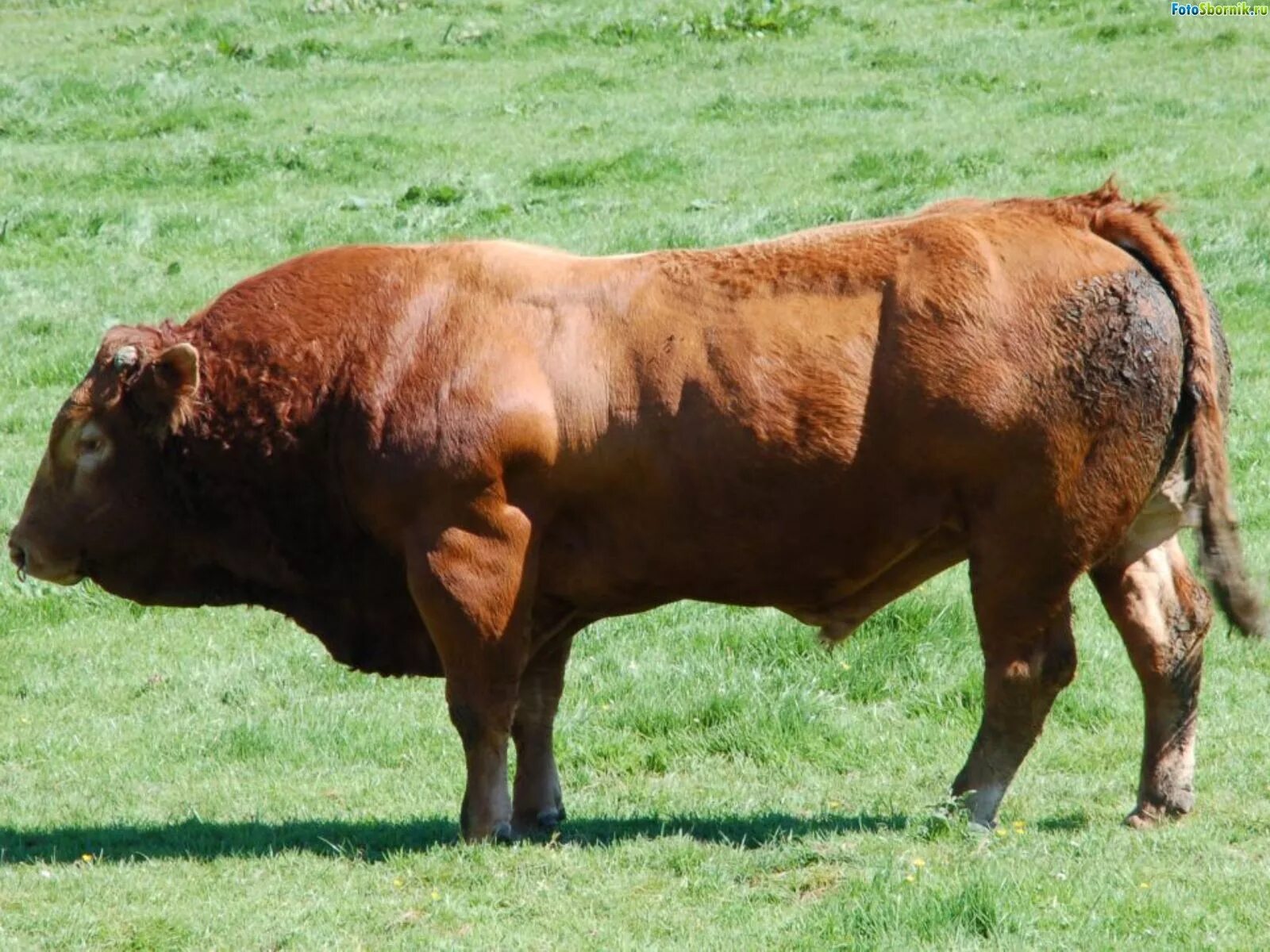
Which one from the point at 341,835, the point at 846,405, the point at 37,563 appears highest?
the point at 846,405

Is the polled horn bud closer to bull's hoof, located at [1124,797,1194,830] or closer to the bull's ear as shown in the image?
the bull's ear

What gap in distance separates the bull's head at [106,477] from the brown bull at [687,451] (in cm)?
1

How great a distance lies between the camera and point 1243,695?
8648 millimetres

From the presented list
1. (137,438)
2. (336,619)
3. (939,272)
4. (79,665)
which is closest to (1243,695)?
(939,272)

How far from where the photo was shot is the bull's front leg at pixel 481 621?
22.9 feet

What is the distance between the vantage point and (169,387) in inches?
290

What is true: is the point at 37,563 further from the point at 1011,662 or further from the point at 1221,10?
the point at 1221,10

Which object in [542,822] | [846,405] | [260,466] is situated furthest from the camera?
[542,822]

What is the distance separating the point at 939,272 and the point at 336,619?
265 cm

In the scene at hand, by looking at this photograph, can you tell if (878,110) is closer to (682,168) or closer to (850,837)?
(682,168)

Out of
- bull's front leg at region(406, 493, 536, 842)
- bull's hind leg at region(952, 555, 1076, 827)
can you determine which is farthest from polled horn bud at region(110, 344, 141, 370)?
bull's hind leg at region(952, 555, 1076, 827)

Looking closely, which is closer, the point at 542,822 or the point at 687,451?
the point at 687,451

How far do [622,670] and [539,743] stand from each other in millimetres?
1777

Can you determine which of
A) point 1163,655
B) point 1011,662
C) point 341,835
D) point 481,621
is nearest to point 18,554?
point 341,835
